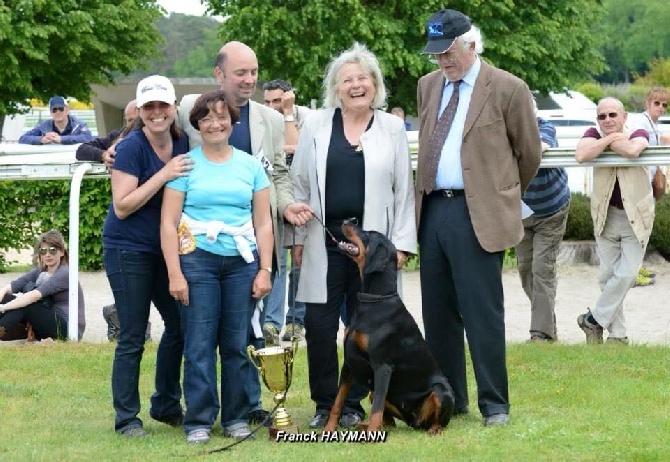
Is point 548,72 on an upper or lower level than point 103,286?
upper

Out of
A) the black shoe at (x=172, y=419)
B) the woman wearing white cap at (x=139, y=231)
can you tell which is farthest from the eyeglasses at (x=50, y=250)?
the woman wearing white cap at (x=139, y=231)

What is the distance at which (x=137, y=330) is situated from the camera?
6820 mm

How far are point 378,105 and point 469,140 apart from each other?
0.55 m

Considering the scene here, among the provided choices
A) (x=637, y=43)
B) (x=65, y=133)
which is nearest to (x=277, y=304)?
(x=65, y=133)

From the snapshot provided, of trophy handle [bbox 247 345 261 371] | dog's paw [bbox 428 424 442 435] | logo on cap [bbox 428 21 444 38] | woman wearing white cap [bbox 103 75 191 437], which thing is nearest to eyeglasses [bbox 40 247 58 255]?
woman wearing white cap [bbox 103 75 191 437]

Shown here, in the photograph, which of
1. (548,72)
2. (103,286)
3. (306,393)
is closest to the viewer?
Answer: (306,393)

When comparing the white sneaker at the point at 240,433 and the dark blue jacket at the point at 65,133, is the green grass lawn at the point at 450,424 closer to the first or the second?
the white sneaker at the point at 240,433

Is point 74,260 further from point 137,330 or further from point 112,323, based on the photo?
point 137,330

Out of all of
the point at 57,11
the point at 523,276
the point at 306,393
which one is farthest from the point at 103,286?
the point at 57,11

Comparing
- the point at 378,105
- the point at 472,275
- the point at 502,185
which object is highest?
the point at 378,105

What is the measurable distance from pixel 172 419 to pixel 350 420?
1.01 meters

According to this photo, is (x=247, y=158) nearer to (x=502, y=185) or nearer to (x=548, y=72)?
(x=502, y=185)

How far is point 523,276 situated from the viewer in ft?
34.8

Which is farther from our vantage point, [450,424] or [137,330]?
[450,424]
